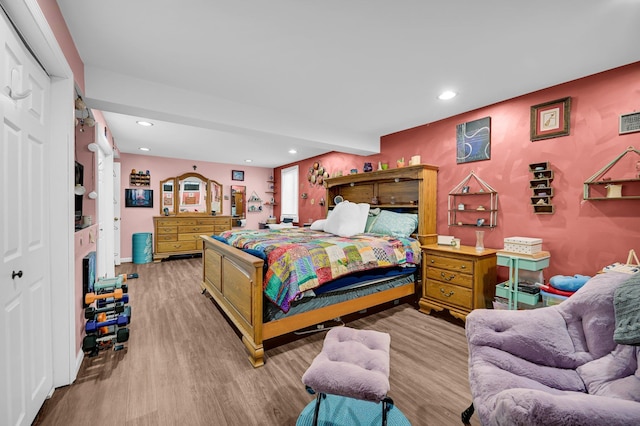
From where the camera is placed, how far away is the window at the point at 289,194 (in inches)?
267

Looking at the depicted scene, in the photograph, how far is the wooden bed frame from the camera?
86.1 inches

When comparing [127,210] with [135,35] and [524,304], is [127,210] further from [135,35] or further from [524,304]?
[524,304]

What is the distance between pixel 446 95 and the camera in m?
2.83

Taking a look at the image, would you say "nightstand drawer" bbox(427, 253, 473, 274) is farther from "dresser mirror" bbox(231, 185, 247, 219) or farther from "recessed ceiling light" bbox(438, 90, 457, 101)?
"dresser mirror" bbox(231, 185, 247, 219)

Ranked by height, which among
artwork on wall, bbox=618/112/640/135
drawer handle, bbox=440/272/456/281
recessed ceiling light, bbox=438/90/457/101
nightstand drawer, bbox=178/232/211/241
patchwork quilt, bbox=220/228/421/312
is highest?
recessed ceiling light, bbox=438/90/457/101

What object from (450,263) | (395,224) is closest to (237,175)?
(395,224)

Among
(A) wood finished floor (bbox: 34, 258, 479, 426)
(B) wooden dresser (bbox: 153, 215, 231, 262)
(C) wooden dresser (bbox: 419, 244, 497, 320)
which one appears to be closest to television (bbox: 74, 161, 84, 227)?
(A) wood finished floor (bbox: 34, 258, 479, 426)

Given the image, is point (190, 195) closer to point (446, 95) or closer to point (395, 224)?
point (395, 224)

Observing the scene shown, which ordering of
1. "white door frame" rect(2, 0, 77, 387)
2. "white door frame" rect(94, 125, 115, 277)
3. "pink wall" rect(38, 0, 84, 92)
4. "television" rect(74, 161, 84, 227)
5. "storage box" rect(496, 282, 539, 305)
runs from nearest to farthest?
"pink wall" rect(38, 0, 84, 92), "white door frame" rect(2, 0, 77, 387), "television" rect(74, 161, 84, 227), "storage box" rect(496, 282, 539, 305), "white door frame" rect(94, 125, 115, 277)

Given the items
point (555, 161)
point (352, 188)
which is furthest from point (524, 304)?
point (352, 188)

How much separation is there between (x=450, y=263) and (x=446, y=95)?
182cm

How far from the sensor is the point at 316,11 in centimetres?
165

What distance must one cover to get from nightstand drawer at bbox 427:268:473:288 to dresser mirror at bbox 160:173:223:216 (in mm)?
5552

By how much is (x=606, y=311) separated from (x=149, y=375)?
2.77 meters
